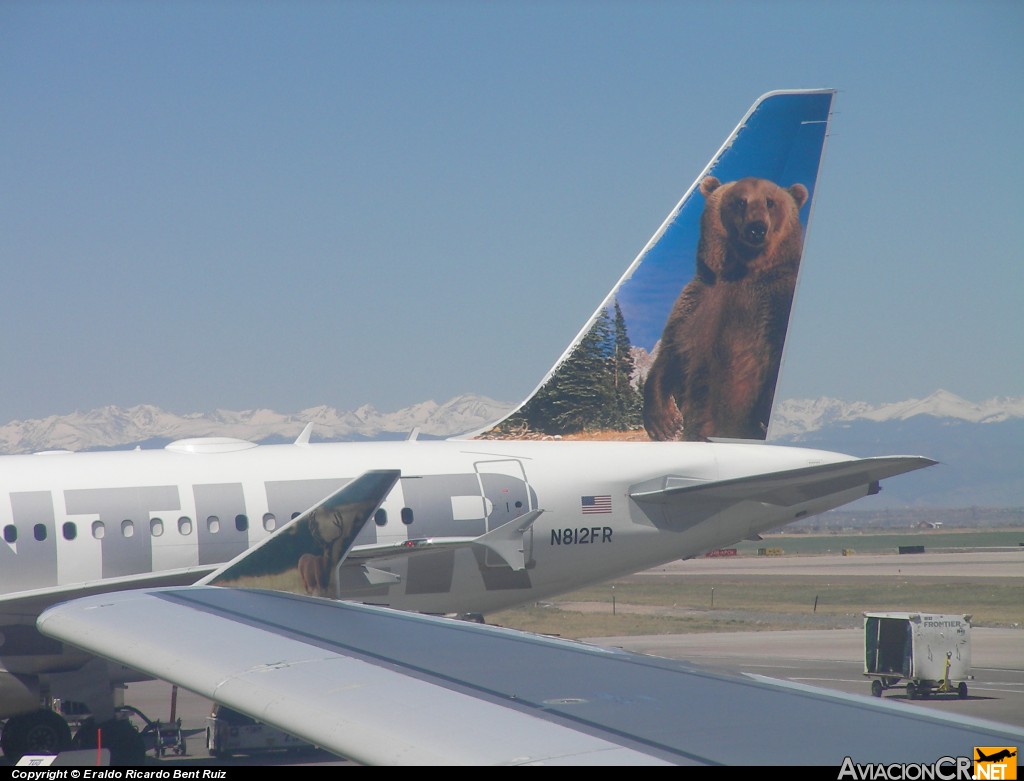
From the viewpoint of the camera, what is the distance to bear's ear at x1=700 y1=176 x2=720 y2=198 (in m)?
26.0

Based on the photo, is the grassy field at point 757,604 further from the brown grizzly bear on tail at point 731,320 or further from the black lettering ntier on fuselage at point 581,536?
the black lettering ntier on fuselage at point 581,536

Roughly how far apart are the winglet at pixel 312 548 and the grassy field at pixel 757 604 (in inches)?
1142

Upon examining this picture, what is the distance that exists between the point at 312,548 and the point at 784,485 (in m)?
12.8

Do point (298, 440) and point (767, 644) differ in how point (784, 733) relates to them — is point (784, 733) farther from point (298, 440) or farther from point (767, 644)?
point (767, 644)

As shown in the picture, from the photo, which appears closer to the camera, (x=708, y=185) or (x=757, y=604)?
(x=708, y=185)

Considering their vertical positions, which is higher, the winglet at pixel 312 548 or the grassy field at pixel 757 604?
the winglet at pixel 312 548

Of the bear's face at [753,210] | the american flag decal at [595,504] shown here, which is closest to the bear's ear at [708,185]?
the bear's face at [753,210]

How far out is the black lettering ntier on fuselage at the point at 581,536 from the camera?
22453 millimetres

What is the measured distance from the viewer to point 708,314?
25.7m

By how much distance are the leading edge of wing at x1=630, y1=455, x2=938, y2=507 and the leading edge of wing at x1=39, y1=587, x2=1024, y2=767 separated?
14.0 m

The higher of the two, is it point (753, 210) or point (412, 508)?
point (753, 210)

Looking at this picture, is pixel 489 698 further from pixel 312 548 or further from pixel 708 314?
pixel 708 314

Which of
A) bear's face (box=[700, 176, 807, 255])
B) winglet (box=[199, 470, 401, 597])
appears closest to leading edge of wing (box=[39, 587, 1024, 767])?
winglet (box=[199, 470, 401, 597])

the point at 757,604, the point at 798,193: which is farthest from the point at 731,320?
the point at 757,604
